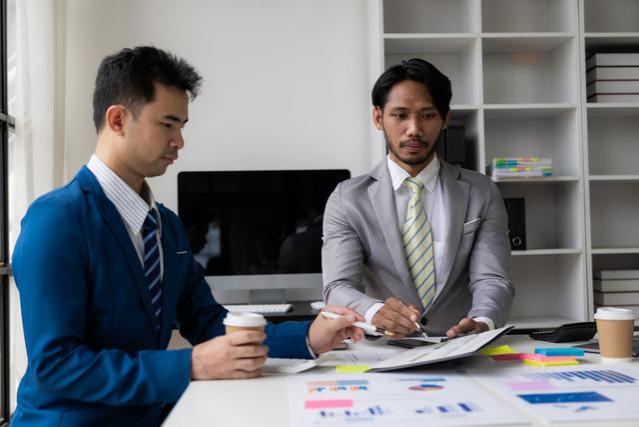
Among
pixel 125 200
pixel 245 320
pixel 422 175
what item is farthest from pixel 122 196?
pixel 422 175

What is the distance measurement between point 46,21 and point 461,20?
85.1 inches

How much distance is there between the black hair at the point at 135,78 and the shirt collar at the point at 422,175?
0.85m

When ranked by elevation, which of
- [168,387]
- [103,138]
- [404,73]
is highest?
[404,73]

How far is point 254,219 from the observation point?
3.62 m

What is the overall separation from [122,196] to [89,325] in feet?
0.96

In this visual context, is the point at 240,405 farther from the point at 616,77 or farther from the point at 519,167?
Answer: the point at 616,77

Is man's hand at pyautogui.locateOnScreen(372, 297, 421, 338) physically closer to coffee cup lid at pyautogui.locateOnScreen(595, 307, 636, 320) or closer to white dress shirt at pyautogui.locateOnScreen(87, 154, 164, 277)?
coffee cup lid at pyautogui.locateOnScreen(595, 307, 636, 320)

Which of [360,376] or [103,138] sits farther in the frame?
[103,138]

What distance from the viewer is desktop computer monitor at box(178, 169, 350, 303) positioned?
359cm

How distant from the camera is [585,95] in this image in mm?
3641

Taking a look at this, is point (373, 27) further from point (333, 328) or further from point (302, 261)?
point (333, 328)

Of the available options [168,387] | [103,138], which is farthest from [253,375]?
[103,138]

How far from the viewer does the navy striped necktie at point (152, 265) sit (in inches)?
59.3

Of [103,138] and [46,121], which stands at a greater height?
[46,121]
